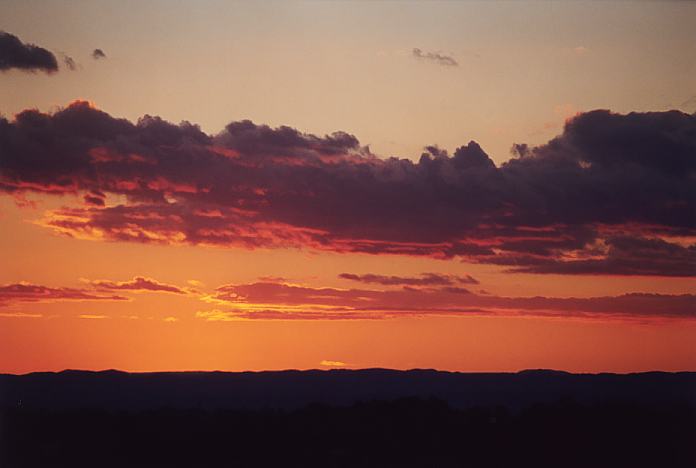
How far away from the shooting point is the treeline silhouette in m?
27.1

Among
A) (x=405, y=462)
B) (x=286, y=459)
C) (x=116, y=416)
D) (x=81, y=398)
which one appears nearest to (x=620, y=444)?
(x=405, y=462)

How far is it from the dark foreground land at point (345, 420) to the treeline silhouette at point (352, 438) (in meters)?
0.05

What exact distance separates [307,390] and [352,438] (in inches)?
344

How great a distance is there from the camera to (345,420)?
30844mm

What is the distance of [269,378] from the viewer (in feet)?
109

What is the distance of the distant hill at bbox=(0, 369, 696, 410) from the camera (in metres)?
32.1

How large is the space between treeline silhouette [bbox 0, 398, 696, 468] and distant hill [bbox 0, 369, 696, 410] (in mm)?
761

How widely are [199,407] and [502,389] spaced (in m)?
9.86

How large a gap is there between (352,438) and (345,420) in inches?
73.8

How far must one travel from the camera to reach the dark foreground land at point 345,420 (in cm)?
2741

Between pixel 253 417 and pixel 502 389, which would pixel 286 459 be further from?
pixel 502 389

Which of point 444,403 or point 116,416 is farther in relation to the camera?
point 444,403

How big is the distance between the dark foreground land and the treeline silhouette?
0.05 m

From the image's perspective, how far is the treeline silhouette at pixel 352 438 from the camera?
88.8 ft
